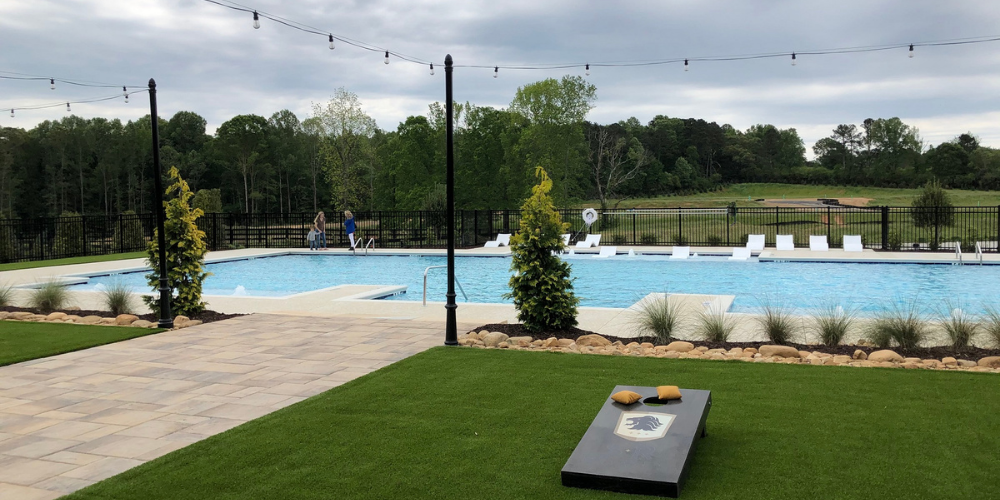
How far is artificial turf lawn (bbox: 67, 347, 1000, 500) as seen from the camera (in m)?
3.98

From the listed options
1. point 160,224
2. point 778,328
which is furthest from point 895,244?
point 160,224

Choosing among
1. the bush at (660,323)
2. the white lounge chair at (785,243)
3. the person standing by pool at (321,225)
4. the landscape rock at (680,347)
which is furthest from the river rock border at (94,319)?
the white lounge chair at (785,243)

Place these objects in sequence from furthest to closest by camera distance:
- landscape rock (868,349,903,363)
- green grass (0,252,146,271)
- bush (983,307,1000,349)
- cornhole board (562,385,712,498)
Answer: green grass (0,252,146,271), bush (983,307,1000,349), landscape rock (868,349,903,363), cornhole board (562,385,712,498)

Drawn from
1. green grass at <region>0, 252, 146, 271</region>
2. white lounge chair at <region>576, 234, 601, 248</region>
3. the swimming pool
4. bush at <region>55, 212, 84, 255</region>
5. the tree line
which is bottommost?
the swimming pool

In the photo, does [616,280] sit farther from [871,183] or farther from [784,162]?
[784,162]

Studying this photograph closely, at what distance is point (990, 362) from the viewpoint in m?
6.89

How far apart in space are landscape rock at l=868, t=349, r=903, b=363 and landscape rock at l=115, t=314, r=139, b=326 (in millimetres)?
10022

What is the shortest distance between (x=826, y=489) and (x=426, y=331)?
6.30 metres

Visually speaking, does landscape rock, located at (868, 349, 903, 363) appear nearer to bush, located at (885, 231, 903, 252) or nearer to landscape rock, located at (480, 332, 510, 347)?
landscape rock, located at (480, 332, 510, 347)

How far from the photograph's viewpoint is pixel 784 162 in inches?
3679

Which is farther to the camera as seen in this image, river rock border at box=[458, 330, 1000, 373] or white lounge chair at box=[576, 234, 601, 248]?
white lounge chair at box=[576, 234, 601, 248]

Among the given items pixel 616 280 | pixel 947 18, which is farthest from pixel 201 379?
pixel 947 18

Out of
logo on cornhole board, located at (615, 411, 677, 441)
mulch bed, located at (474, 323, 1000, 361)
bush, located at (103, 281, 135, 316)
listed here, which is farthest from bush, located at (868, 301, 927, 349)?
bush, located at (103, 281, 135, 316)

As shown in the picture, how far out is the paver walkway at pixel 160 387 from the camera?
4.72 meters
